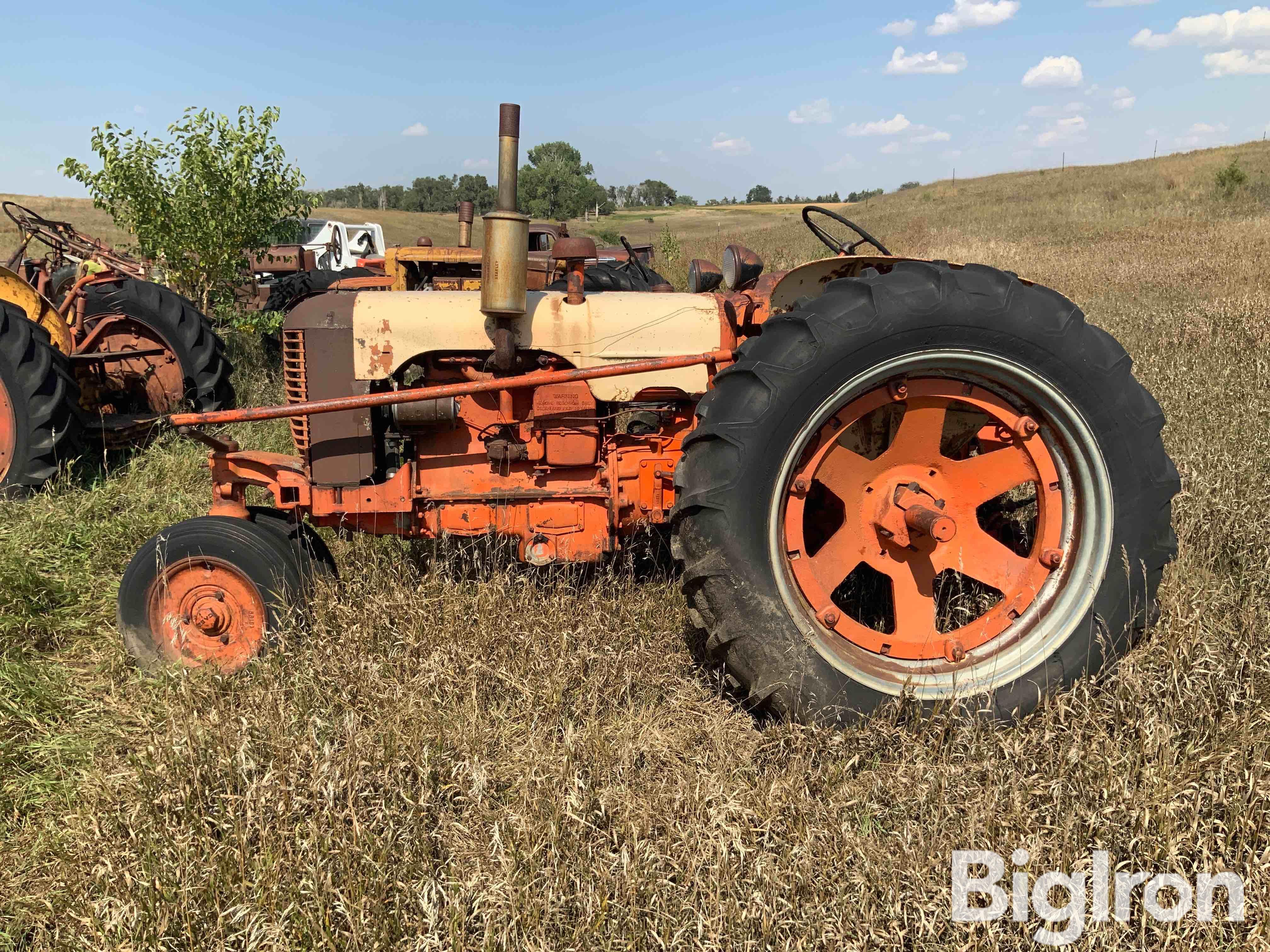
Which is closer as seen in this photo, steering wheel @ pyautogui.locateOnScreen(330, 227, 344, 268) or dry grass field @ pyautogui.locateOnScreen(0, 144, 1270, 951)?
dry grass field @ pyautogui.locateOnScreen(0, 144, 1270, 951)

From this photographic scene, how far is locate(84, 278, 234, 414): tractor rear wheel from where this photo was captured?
5.80 metres

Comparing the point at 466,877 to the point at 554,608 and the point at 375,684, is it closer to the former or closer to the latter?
the point at 375,684

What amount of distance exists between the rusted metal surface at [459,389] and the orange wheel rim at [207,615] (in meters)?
0.55

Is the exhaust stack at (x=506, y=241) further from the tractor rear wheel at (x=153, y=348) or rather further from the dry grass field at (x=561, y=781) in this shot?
the tractor rear wheel at (x=153, y=348)

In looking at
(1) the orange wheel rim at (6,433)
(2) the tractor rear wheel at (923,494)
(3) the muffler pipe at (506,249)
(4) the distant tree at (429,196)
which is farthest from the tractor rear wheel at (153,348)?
(4) the distant tree at (429,196)

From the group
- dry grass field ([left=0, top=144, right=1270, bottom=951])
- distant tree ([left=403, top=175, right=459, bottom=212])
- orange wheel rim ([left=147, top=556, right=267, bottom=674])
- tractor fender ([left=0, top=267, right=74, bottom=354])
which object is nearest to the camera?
dry grass field ([left=0, top=144, right=1270, bottom=951])

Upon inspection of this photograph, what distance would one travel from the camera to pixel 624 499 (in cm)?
308

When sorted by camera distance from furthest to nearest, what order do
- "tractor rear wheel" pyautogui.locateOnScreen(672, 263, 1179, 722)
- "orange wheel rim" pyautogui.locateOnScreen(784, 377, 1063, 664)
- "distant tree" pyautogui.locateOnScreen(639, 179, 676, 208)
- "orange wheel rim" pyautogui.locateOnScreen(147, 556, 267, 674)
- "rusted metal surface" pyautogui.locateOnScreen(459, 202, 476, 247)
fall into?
"distant tree" pyautogui.locateOnScreen(639, 179, 676, 208) → "rusted metal surface" pyautogui.locateOnScreen(459, 202, 476, 247) → "orange wheel rim" pyautogui.locateOnScreen(147, 556, 267, 674) → "orange wheel rim" pyautogui.locateOnScreen(784, 377, 1063, 664) → "tractor rear wheel" pyautogui.locateOnScreen(672, 263, 1179, 722)

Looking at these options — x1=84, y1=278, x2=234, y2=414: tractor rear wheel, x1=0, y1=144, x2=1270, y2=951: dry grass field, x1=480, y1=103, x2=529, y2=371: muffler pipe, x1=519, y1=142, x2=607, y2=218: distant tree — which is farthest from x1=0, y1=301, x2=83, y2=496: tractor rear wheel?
x1=519, y1=142, x2=607, y2=218: distant tree

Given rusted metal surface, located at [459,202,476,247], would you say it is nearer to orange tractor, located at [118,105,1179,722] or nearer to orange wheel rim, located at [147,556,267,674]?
orange tractor, located at [118,105,1179,722]

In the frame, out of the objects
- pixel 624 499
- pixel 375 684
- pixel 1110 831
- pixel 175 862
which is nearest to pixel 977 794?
pixel 1110 831

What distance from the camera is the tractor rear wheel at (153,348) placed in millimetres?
5797

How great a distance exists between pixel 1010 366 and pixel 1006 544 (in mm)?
1092

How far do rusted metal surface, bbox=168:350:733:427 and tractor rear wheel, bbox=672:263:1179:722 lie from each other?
1.60 feet
